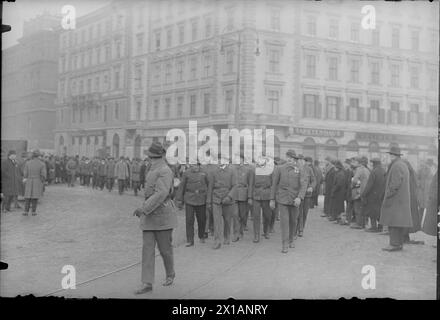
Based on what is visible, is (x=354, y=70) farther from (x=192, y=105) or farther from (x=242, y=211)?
(x=242, y=211)

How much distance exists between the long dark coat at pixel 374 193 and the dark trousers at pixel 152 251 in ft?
18.9

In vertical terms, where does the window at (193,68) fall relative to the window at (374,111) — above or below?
above

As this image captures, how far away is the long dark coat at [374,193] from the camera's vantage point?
33.5 feet

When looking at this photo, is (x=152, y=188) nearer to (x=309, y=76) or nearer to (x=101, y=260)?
(x=101, y=260)

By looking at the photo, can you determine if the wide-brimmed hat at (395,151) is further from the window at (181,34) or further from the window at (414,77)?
the window at (181,34)

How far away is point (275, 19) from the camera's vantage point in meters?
7.37

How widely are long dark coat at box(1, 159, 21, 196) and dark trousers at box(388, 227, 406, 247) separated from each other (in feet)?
30.7

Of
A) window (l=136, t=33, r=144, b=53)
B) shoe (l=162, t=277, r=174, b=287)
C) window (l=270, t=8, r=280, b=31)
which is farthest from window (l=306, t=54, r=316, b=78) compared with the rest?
shoe (l=162, t=277, r=174, b=287)

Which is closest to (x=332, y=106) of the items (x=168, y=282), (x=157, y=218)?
(x=157, y=218)

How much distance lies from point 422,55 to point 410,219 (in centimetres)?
278

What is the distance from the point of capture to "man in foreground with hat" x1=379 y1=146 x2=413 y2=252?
8.23m

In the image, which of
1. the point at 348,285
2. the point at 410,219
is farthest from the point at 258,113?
the point at 348,285

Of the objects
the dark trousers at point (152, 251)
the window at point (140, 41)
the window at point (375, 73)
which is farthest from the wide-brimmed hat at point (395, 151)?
the window at point (140, 41)

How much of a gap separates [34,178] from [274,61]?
270 inches
